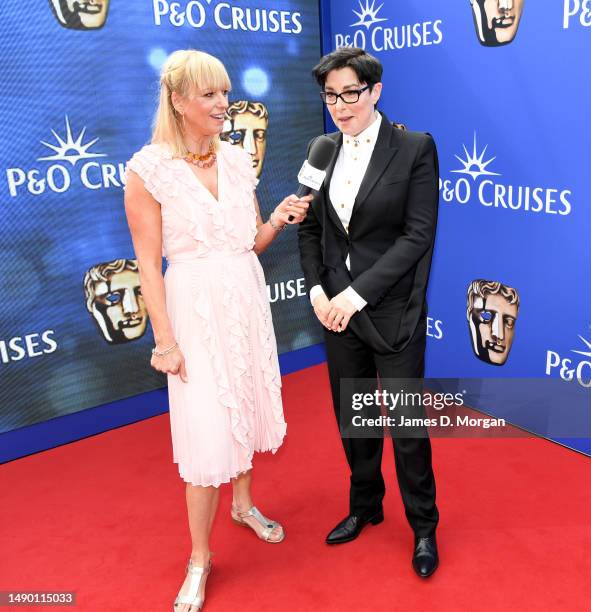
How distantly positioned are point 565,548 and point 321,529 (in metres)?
1.00

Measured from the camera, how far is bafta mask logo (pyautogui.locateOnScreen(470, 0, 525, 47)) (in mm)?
3168

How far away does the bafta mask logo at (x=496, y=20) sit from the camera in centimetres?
317

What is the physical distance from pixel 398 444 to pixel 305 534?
2.31 feet

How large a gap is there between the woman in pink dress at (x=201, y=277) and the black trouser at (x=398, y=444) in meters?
0.28

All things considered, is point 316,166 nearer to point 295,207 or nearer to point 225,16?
point 295,207

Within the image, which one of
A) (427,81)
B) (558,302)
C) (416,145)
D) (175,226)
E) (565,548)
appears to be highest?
(427,81)

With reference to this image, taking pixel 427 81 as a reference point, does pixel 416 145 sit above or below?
below

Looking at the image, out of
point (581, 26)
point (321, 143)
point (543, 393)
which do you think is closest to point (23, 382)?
point (321, 143)

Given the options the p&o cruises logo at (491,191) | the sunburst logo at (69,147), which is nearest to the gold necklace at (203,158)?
the sunburst logo at (69,147)

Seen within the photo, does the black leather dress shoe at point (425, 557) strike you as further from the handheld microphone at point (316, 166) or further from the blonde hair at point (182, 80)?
the blonde hair at point (182, 80)

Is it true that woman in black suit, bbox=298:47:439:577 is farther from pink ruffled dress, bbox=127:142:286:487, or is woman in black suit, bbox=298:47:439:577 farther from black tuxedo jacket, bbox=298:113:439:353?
pink ruffled dress, bbox=127:142:286:487

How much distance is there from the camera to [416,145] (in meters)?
2.29

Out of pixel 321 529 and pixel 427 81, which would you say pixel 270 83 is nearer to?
pixel 427 81

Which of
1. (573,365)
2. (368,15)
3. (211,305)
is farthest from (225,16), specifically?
(573,365)
